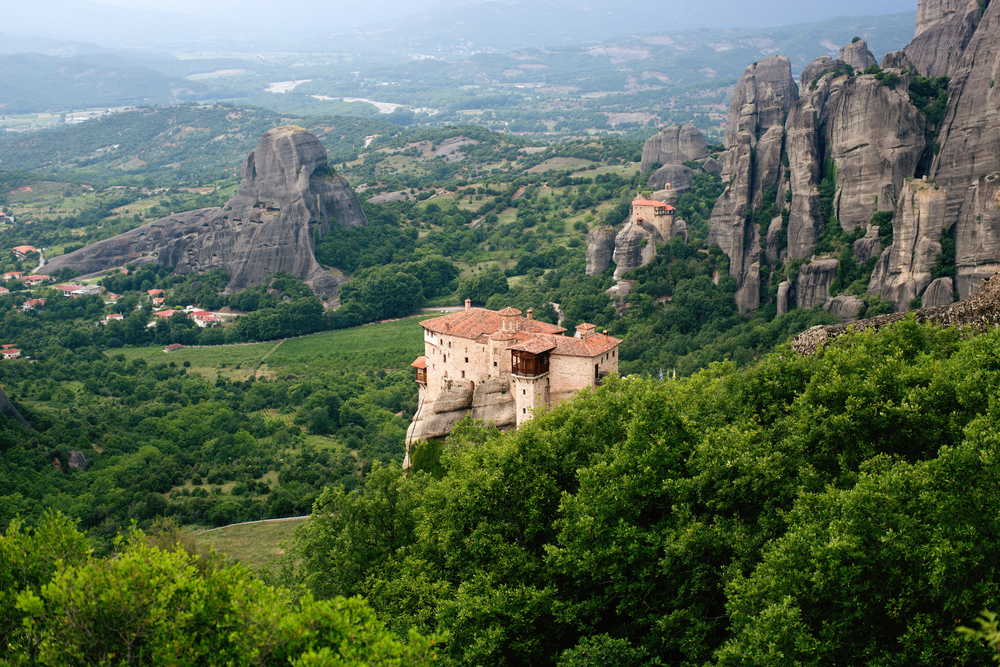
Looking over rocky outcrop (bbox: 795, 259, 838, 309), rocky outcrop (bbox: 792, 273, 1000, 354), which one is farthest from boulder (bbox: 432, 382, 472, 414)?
rocky outcrop (bbox: 795, 259, 838, 309)

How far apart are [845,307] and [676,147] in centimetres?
6516

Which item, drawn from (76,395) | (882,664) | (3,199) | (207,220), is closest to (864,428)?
(882,664)

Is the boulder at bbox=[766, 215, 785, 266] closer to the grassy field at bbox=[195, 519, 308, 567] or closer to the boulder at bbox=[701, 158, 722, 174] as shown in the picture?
the boulder at bbox=[701, 158, 722, 174]

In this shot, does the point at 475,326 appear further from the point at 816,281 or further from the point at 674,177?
the point at 674,177

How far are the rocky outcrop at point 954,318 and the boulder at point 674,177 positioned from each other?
81.1 m

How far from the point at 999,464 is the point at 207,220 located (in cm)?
12149

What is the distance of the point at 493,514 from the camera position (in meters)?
28.7

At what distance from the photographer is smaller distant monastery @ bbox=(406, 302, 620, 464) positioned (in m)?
42.3

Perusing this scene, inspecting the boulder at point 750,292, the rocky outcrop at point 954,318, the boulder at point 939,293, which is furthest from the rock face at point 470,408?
the boulder at point 750,292

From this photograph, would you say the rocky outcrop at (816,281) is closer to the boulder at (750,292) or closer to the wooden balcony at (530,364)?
the boulder at (750,292)

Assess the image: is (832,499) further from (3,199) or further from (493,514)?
(3,199)

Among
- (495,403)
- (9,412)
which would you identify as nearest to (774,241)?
(495,403)

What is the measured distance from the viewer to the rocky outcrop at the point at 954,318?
29.9 meters

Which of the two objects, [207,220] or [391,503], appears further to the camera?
[207,220]
